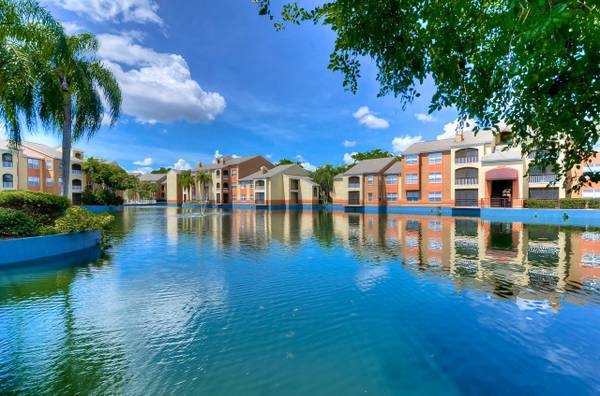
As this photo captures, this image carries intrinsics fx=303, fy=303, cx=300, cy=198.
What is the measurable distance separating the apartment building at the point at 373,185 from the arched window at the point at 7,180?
190 ft

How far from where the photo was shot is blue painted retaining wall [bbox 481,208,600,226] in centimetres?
3148

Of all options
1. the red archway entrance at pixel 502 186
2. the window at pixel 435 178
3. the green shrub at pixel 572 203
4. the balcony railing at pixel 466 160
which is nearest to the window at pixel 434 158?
the window at pixel 435 178

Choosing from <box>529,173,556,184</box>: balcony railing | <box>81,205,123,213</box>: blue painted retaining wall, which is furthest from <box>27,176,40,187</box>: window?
<box>529,173,556,184</box>: balcony railing

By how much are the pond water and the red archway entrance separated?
31239mm

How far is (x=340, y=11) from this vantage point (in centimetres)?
479

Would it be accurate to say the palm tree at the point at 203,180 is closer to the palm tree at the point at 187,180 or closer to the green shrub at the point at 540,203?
the palm tree at the point at 187,180

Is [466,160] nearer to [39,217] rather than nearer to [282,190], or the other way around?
[282,190]

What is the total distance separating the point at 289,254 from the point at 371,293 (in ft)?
21.9

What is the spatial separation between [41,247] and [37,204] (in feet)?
10.4

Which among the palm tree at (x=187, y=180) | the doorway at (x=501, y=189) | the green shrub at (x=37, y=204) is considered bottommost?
the green shrub at (x=37, y=204)

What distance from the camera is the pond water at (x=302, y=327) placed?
512cm

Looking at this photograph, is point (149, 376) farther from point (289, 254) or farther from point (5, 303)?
point (289, 254)

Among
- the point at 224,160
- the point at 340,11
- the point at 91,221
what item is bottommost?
the point at 91,221

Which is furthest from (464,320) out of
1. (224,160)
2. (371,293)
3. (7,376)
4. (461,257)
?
(224,160)
